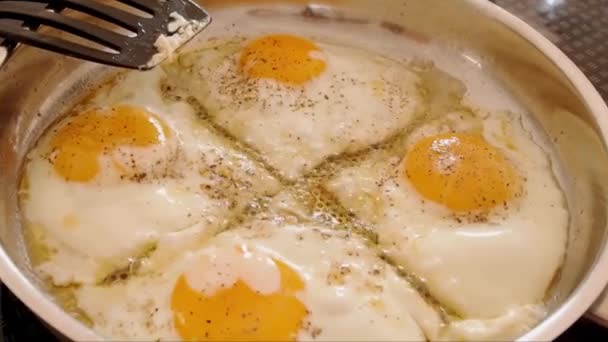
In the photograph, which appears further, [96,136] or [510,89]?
[510,89]

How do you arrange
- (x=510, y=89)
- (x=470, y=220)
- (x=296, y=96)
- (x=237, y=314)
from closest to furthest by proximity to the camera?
(x=237, y=314), (x=470, y=220), (x=296, y=96), (x=510, y=89)

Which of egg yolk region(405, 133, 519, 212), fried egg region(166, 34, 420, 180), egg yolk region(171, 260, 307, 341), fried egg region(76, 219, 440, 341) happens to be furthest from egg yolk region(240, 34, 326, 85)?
egg yolk region(171, 260, 307, 341)

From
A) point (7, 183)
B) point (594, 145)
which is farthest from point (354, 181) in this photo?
point (7, 183)

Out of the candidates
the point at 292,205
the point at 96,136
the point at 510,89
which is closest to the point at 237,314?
the point at 292,205

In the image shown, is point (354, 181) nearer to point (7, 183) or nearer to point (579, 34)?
point (7, 183)

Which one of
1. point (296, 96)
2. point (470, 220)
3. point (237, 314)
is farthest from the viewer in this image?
point (296, 96)

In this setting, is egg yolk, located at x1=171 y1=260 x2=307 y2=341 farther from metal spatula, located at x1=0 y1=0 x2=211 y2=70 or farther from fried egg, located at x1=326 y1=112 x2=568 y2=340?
metal spatula, located at x1=0 y1=0 x2=211 y2=70

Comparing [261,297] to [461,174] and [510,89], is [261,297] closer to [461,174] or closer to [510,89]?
[461,174]
